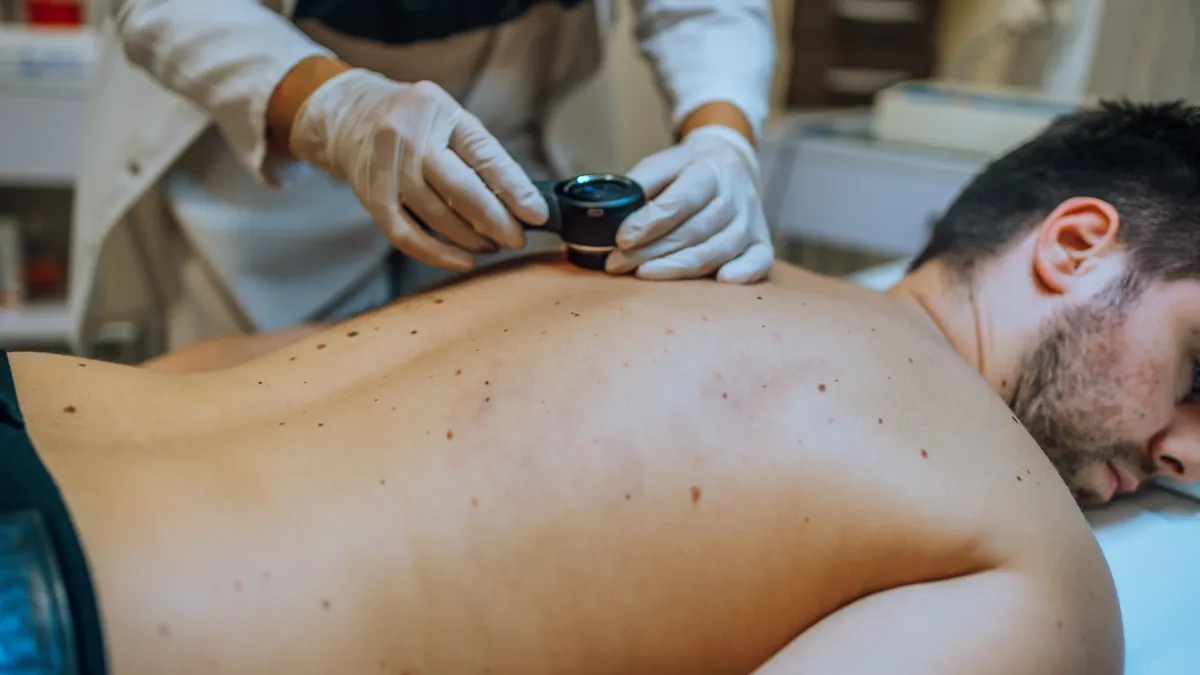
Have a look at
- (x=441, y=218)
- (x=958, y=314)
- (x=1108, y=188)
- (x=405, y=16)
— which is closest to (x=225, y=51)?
(x=405, y=16)

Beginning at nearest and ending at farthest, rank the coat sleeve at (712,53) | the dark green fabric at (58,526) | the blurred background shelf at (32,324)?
1. the dark green fabric at (58,526)
2. the coat sleeve at (712,53)
3. the blurred background shelf at (32,324)

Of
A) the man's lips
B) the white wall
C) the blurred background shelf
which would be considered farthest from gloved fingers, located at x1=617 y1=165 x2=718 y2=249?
the blurred background shelf

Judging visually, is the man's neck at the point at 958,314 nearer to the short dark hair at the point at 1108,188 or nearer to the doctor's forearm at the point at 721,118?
the short dark hair at the point at 1108,188

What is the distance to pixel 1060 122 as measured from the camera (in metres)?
1.11

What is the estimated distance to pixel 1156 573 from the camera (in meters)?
0.92

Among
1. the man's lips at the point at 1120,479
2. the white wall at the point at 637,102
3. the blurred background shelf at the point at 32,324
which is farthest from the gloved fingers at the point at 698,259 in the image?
the blurred background shelf at the point at 32,324

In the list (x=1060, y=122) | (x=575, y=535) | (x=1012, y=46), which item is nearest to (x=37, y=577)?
(x=575, y=535)

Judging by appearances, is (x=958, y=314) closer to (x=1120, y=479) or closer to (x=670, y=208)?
(x=1120, y=479)

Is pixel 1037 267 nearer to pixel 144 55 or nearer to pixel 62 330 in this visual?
pixel 144 55

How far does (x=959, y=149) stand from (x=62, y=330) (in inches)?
82.4

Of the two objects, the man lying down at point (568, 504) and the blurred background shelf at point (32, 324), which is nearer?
the man lying down at point (568, 504)

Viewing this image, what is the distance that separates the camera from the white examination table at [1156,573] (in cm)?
82

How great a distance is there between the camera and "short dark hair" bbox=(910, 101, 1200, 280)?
88 cm

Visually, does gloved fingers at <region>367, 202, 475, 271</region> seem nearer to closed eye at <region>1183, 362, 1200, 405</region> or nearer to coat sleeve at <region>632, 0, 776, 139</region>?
coat sleeve at <region>632, 0, 776, 139</region>
